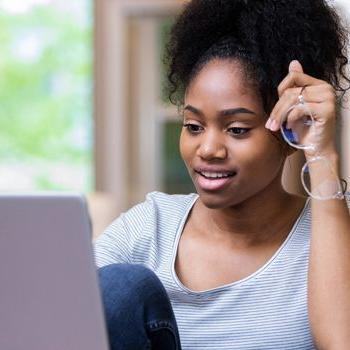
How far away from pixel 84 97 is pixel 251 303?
4197 mm

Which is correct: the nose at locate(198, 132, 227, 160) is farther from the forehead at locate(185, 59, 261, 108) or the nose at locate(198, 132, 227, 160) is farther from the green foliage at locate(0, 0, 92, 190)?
the green foliage at locate(0, 0, 92, 190)

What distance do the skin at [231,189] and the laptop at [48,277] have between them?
1.46 ft

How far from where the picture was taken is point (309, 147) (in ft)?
4.65

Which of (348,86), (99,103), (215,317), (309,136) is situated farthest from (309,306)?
(99,103)

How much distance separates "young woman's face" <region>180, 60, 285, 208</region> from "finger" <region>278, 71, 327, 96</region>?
2.2 inches

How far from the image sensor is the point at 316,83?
139cm

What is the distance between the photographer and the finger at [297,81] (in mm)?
1383

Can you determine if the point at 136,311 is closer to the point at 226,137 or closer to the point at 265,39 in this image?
the point at 226,137

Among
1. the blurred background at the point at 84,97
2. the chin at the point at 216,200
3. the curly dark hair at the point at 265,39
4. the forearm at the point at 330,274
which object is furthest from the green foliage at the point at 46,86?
the forearm at the point at 330,274

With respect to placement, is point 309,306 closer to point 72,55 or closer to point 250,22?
point 250,22

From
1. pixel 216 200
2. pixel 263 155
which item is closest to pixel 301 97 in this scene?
pixel 263 155

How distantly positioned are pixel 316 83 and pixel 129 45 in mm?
4232

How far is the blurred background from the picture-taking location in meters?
5.43

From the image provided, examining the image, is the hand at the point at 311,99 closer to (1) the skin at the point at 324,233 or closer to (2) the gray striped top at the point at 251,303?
(1) the skin at the point at 324,233
